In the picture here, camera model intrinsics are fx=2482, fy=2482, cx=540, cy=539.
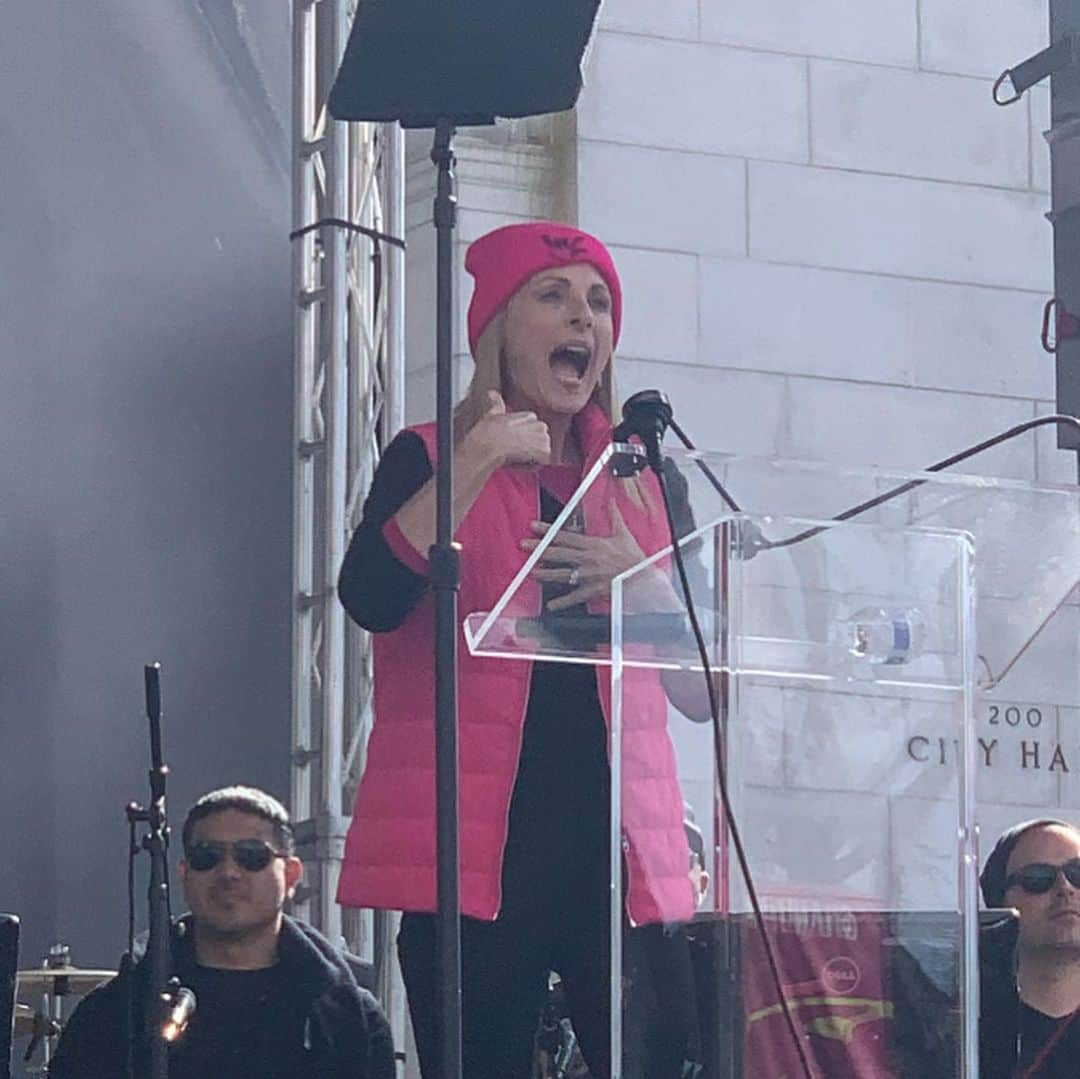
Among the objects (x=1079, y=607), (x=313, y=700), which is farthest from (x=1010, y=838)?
(x=313, y=700)

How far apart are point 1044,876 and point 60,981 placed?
2.02 m

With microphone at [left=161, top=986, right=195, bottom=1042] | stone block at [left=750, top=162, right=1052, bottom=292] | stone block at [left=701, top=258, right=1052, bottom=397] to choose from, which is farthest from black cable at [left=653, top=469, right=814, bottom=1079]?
stone block at [left=750, top=162, right=1052, bottom=292]

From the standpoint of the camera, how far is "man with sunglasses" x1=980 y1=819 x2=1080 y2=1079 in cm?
339

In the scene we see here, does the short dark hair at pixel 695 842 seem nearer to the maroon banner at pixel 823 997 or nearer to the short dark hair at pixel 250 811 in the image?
the maroon banner at pixel 823 997

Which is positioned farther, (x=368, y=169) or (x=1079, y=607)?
(x=368, y=169)

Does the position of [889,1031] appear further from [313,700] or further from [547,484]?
[313,700]

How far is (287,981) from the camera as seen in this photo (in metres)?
4.23

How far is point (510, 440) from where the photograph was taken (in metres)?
3.08

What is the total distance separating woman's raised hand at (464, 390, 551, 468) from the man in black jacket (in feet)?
4.53

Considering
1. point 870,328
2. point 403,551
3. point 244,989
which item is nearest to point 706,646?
point 403,551

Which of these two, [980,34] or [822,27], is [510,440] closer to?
[822,27]

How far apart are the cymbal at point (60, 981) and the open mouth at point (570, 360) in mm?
1896

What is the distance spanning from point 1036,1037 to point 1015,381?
13.3 feet

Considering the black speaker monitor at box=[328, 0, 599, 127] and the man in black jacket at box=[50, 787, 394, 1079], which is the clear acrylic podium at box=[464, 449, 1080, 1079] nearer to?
the black speaker monitor at box=[328, 0, 599, 127]
